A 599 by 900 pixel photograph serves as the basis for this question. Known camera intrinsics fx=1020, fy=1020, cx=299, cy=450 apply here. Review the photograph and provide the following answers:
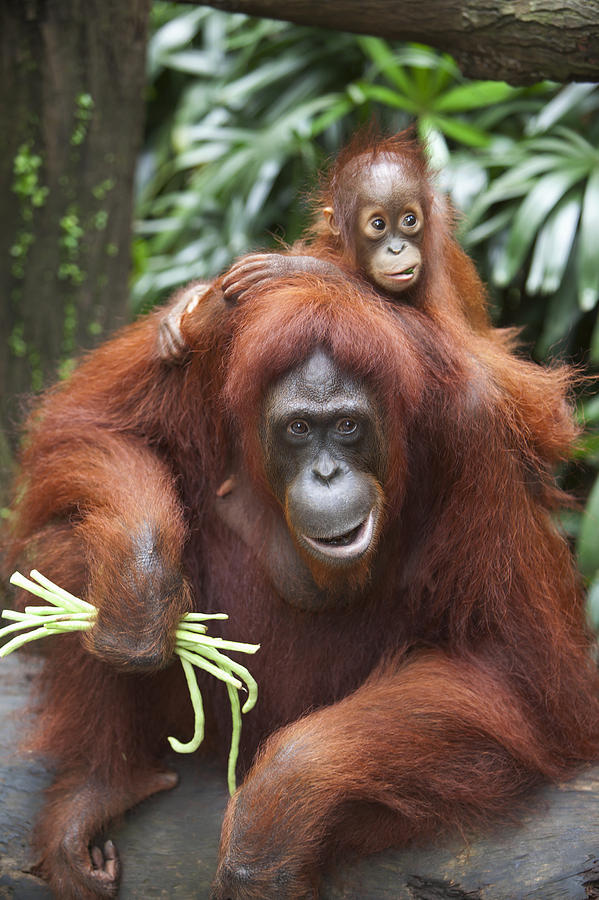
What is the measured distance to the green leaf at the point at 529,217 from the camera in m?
4.06

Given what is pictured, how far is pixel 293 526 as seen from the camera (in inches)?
85.2

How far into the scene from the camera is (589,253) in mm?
3838

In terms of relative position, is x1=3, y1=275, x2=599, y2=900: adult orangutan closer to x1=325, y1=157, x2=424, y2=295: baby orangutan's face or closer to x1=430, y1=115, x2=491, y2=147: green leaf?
x1=325, y1=157, x2=424, y2=295: baby orangutan's face

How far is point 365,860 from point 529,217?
270 cm

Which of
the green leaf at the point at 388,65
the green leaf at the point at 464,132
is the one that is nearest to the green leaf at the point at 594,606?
the green leaf at the point at 464,132

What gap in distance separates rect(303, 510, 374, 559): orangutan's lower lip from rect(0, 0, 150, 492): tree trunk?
2003mm

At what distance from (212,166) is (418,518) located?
3922 millimetres

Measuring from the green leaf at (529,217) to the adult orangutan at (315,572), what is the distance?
5.28ft

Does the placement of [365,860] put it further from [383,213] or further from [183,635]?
[383,213]

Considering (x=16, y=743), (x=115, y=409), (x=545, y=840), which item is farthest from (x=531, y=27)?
(x=16, y=743)

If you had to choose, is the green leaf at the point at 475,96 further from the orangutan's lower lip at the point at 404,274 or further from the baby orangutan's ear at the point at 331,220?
the orangutan's lower lip at the point at 404,274

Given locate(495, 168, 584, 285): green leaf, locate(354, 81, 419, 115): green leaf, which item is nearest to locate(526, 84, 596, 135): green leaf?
locate(495, 168, 584, 285): green leaf

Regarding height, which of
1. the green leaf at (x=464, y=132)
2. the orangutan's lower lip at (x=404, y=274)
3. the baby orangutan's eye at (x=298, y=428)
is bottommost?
the baby orangutan's eye at (x=298, y=428)

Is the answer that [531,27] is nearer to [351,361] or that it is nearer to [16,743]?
[351,361]
